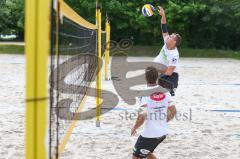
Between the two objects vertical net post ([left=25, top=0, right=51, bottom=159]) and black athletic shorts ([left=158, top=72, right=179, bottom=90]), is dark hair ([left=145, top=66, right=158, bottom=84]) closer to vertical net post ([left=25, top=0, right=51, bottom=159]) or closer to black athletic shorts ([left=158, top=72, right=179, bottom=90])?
vertical net post ([left=25, top=0, right=51, bottom=159])

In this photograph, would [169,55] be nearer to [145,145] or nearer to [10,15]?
[145,145]

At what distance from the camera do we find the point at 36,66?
1.63 m

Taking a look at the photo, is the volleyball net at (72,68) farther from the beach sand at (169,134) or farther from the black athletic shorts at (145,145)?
the black athletic shorts at (145,145)

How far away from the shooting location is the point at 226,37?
32.1 m

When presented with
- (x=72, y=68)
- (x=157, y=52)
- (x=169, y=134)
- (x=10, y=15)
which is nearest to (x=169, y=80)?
(x=169, y=134)

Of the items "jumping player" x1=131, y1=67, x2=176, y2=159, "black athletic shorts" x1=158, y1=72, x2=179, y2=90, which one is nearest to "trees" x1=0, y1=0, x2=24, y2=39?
"black athletic shorts" x1=158, y1=72, x2=179, y2=90

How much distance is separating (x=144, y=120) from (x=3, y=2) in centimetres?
2826

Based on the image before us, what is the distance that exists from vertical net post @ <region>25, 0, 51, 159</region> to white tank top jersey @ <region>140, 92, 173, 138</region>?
243 centimetres

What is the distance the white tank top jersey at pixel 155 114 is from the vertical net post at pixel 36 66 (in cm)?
243

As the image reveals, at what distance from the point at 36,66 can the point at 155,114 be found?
253 cm

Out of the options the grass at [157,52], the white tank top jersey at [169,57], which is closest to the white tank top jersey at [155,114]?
the white tank top jersey at [169,57]

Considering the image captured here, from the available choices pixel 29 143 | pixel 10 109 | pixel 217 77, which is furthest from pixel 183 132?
pixel 217 77

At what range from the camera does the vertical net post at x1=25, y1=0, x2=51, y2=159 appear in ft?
5.28

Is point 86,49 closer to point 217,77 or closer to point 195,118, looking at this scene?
point 195,118
